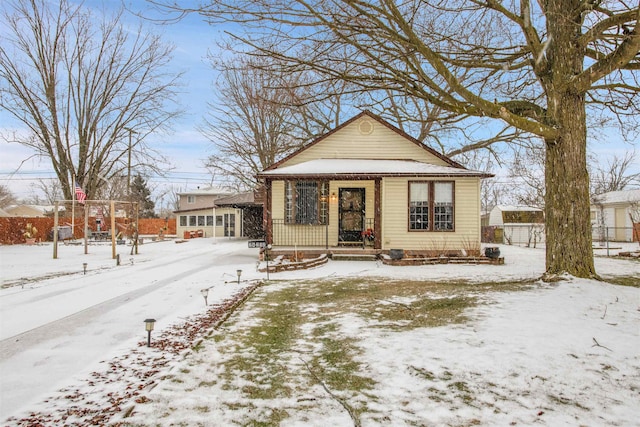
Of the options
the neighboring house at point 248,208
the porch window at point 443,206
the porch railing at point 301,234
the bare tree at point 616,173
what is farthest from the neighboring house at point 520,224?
the bare tree at point 616,173

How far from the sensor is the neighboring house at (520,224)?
77.9ft

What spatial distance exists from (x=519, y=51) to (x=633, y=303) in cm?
568

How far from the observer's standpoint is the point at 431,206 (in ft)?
44.6

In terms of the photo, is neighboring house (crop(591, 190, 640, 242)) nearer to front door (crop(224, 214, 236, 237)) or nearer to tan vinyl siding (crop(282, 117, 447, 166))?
tan vinyl siding (crop(282, 117, 447, 166))

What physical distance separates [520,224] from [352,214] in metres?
16.1

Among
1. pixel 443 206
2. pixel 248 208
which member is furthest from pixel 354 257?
pixel 248 208

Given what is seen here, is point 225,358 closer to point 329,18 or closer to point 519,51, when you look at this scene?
point 329,18

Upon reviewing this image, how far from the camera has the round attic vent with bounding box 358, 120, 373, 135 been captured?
14.9 meters

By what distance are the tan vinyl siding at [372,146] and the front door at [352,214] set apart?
152 cm

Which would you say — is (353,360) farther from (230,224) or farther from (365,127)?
(230,224)

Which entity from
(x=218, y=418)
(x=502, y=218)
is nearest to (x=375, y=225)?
(x=218, y=418)

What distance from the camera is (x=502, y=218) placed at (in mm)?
29281

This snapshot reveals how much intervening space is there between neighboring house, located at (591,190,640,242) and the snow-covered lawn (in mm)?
23488

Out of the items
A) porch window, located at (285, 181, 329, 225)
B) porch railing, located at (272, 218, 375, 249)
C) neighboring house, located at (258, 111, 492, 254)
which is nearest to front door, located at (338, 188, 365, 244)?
neighboring house, located at (258, 111, 492, 254)
